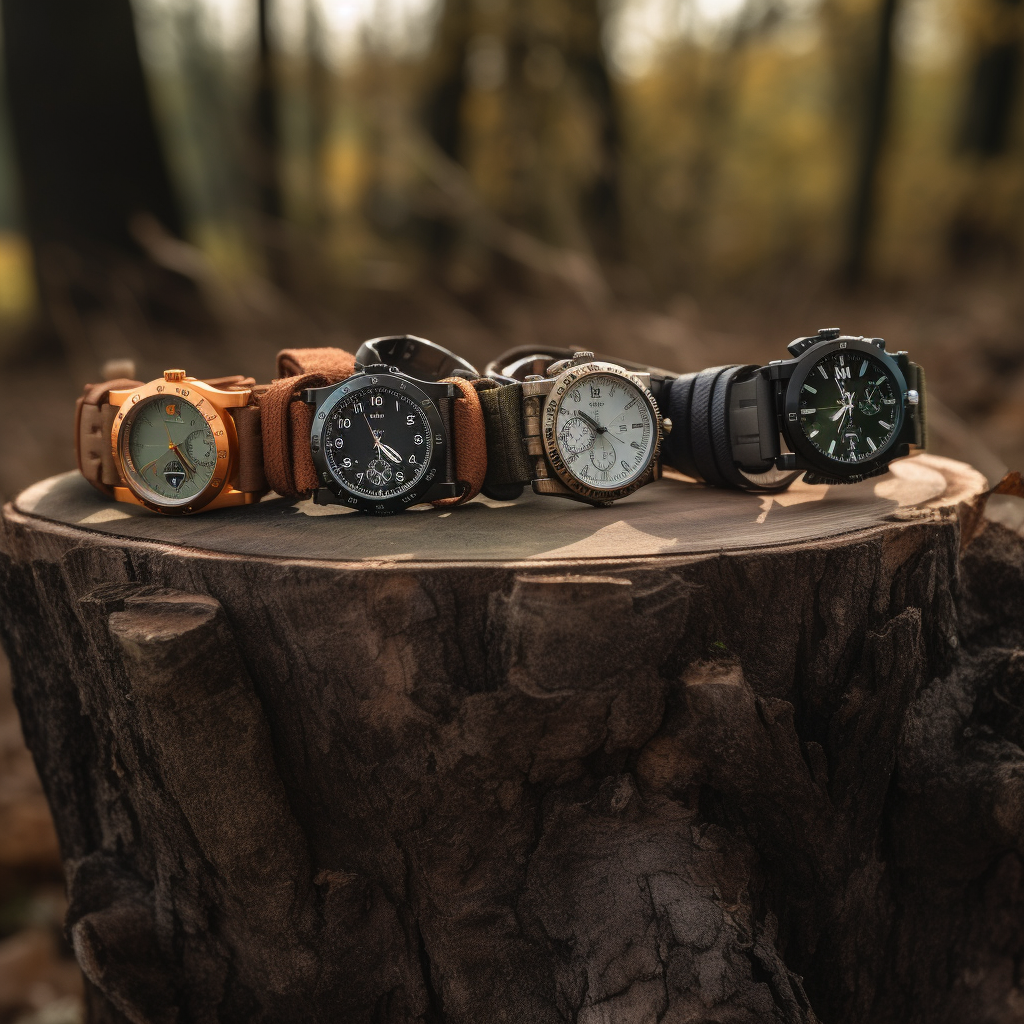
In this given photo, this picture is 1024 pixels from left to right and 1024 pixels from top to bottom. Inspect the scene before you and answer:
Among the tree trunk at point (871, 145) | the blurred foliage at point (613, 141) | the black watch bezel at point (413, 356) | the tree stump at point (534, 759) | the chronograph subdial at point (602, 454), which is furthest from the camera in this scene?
the tree trunk at point (871, 145)

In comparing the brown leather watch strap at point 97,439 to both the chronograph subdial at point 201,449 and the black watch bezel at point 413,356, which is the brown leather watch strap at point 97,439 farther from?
the black watch bezel at point 413,356

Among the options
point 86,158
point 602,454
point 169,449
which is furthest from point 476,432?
point 86,158

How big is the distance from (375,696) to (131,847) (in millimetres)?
985

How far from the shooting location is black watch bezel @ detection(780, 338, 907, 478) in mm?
2691

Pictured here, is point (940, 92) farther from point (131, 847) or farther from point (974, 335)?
point (131, 847)

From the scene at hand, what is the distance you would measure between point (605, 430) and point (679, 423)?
426mm

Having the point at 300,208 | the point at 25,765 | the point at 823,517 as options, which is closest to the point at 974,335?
the point at 823,517

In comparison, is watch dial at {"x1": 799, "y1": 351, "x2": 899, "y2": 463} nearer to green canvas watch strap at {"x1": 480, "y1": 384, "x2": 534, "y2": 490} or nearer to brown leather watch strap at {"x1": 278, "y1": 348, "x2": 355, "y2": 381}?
green canvas watch strap at {"x1": 480, "y1": 384, "x2": 534, "y2": 490}

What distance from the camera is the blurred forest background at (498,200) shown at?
7.60m

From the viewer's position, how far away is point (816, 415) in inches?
107

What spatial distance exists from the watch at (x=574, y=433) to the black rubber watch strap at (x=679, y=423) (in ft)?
0.93

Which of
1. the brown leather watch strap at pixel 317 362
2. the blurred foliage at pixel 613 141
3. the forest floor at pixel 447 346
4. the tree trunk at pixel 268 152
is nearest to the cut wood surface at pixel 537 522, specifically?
the brown leather watch strap at pixel 317 362

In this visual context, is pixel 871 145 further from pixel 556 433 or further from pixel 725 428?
pixel 556 433

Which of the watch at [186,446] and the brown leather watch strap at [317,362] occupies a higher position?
the brown leather watch strap at [317,362]
